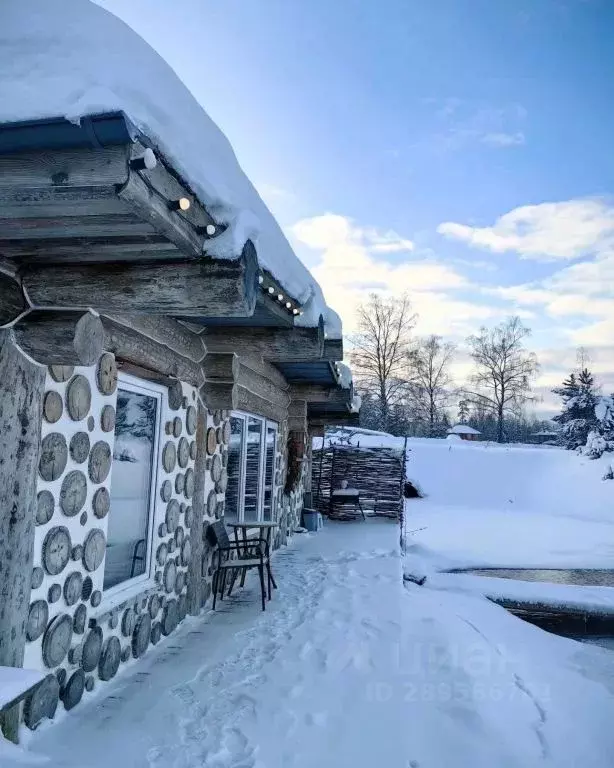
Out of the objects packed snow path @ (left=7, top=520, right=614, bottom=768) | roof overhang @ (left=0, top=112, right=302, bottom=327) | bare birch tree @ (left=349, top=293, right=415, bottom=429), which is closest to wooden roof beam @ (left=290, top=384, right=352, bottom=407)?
packed snow path @ (left=7, top=520, right=614, bottom=768)

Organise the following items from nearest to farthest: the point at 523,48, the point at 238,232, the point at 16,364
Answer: the point at 238,232
the point at 16,364
the point at 523,48

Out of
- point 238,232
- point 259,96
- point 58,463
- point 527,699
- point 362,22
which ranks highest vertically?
point 362,22

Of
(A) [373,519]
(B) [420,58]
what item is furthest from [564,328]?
(B) [420,58]

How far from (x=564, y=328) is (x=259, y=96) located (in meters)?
12.1

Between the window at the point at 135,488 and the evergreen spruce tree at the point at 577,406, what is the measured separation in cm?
2209

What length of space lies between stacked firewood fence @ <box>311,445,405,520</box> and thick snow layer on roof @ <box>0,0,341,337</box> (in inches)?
427

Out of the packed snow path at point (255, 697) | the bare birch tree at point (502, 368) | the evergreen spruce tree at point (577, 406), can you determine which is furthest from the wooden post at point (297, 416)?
the bare birch tree at point (502, 368)

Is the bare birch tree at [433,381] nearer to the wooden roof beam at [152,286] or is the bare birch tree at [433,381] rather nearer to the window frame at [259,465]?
the window frame at [259,465]

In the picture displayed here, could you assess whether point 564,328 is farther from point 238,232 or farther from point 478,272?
point 238,232

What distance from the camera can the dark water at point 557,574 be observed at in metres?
8.77

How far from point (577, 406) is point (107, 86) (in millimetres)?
25610

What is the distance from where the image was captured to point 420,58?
678 cm

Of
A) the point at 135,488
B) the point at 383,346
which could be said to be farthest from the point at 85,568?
the point at 383,346

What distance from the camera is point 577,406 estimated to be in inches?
935
